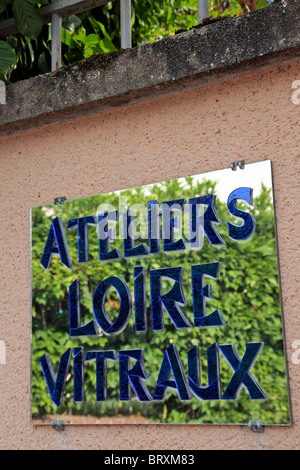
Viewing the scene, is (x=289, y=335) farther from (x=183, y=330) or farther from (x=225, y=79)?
(x=225, y=79)

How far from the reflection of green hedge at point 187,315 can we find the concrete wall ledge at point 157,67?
48cm

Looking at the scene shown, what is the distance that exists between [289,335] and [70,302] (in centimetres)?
108

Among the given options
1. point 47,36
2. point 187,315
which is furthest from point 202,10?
point 187,315

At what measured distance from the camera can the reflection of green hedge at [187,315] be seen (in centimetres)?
227

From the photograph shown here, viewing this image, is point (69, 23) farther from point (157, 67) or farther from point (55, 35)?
point (157, 67)

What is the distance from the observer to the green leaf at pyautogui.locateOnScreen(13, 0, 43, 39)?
2.94 metres

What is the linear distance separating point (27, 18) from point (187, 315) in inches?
68.2

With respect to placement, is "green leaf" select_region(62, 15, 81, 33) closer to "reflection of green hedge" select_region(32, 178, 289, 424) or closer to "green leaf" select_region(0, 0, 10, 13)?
"green leaf" select_region(0, 0, 10, 13)

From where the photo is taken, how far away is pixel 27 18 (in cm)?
296

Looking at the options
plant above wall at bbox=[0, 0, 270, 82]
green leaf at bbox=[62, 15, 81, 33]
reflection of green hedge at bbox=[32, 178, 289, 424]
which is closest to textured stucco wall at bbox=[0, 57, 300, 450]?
reflection of green hedge at bbox=[32, 178, 289, 424]

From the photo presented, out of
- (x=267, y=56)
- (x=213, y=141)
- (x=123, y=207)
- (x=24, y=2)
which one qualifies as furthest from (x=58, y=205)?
(x=267, y=56)

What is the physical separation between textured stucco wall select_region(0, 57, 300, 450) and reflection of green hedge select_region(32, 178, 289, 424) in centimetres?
6

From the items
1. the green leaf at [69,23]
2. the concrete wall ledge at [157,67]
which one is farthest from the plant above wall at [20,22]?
the green leaf at [69,23]

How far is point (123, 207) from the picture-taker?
8.92 ft
